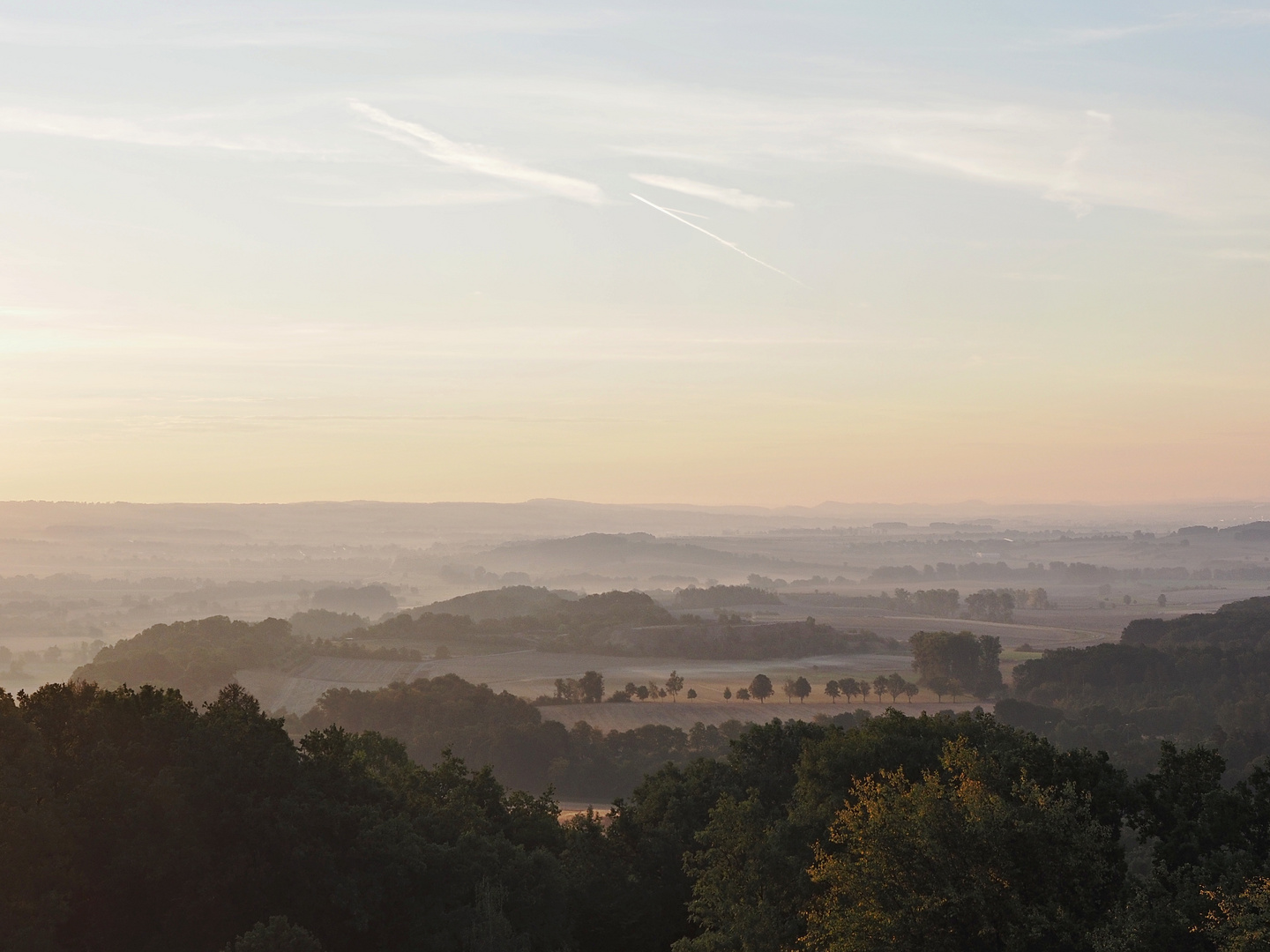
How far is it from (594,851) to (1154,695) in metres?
127

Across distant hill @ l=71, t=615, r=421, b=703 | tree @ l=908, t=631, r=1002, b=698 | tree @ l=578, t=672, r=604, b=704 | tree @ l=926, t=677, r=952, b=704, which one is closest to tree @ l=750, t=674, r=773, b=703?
tree @ l=578, t=672, r=604, b=704

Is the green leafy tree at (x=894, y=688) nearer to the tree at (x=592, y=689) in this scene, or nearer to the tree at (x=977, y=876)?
the tree at (x=592, y=689)

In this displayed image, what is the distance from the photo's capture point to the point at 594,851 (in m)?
49.6

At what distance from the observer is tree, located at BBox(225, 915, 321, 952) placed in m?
28.9

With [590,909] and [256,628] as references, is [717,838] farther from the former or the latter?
[256,628]

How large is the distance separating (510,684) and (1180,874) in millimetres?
155973

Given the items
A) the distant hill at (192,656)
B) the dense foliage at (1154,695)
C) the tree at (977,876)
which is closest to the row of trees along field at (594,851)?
the tree at (977,876)

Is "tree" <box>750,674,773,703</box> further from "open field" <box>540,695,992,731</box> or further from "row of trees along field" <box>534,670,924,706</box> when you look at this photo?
"open field" <box>540,695,992,731</box>

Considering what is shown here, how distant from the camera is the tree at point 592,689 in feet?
527

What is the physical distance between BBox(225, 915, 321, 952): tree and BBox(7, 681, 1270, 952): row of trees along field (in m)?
0.09

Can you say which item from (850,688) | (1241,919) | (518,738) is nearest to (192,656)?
(518,738)

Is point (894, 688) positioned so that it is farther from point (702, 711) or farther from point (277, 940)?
point (277, 940)

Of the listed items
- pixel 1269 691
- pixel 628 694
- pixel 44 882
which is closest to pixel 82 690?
pixel 44 882

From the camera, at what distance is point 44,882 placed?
108 feet
